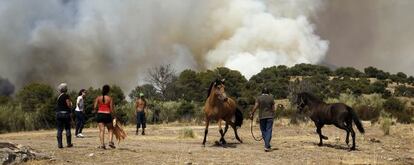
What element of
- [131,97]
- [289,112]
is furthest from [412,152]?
[131,97]

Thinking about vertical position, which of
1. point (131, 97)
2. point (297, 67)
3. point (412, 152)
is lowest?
point (412, 152)

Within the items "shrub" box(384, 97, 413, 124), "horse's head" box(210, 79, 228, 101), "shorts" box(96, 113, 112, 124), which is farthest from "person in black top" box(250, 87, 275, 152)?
"shrub" box(384, 97, 413, 124)

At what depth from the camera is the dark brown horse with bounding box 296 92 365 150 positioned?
64.0ft

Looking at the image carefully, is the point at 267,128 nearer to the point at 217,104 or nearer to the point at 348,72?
the point at 217,104

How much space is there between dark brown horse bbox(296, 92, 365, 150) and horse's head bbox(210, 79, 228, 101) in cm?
318

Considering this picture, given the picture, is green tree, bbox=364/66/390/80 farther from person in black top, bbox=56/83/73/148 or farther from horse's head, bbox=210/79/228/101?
person in black top, bbox=56/83/73/148

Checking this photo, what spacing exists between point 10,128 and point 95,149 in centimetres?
2065

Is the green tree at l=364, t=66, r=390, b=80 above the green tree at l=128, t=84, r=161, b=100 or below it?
above

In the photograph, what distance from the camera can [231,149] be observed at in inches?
729

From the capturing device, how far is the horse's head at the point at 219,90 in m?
18.8

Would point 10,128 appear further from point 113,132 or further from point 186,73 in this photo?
point 186,73

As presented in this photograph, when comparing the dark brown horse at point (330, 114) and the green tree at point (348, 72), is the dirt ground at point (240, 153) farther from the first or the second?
the green tree at point (348, 72)

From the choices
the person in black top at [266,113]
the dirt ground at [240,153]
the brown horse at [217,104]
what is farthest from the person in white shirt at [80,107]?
the person in black top at [266,113]

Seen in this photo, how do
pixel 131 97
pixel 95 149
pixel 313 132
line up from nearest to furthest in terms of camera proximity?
pixel 95 149
pixel 313 132
pixel 131 97
